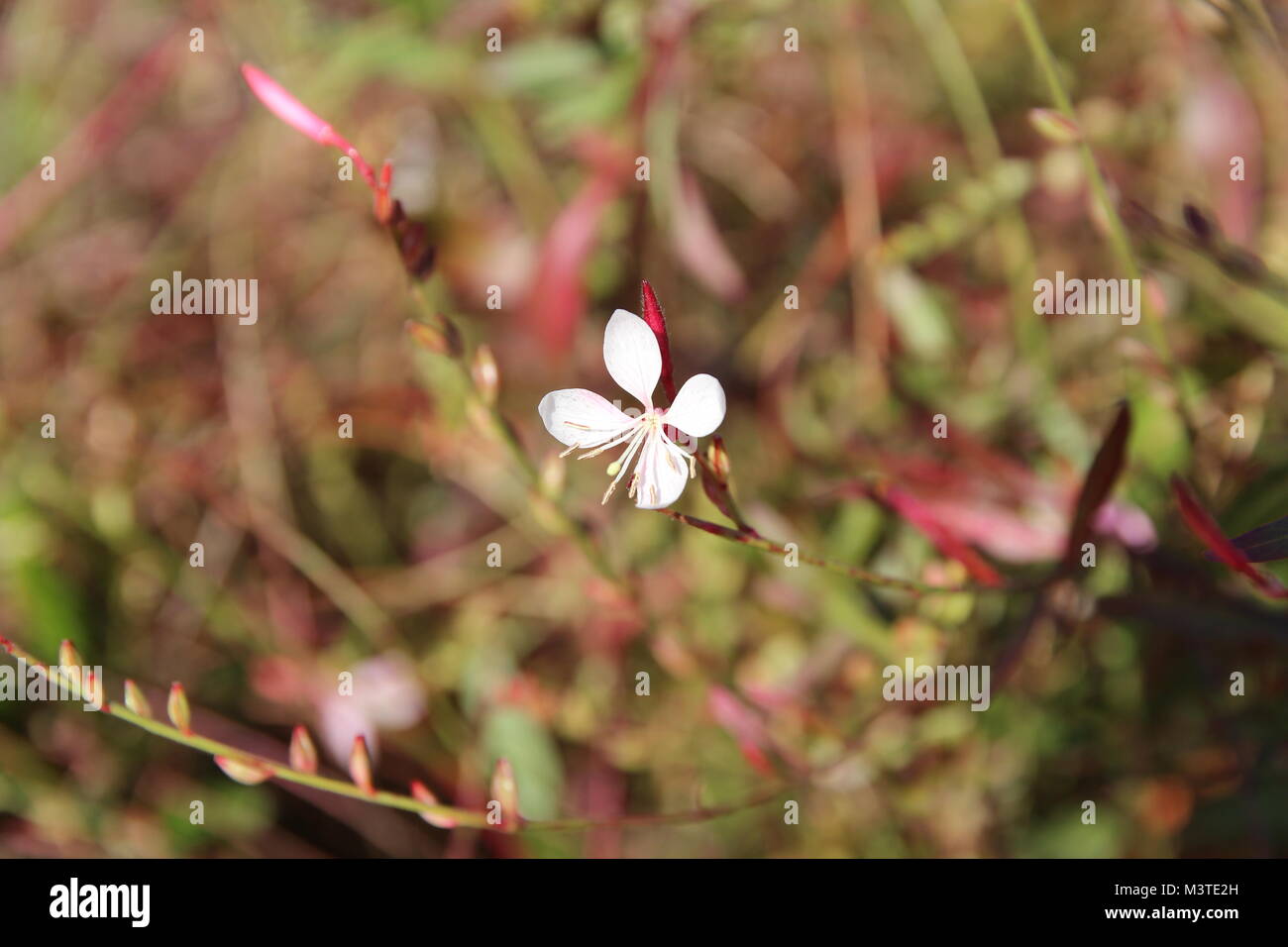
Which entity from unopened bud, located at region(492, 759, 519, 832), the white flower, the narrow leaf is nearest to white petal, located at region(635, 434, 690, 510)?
the white flower

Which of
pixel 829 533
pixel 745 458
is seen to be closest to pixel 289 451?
pixel 745 458

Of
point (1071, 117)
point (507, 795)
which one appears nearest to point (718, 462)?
point (507, 795)

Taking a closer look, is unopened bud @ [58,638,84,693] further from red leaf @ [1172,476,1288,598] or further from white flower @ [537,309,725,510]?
red leaf @ [1172,476,1288,598]

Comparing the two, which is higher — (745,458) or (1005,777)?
(745,458)

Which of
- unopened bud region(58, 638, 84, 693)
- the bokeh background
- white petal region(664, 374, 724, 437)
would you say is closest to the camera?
white petal region(664, 374, 724, 437)

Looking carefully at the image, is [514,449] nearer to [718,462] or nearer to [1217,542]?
[718,462]
